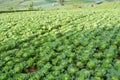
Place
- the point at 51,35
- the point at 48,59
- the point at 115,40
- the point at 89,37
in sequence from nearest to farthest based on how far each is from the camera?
the point at 48,59
the point at 115,40
the point at 89,37
the point at 51,35

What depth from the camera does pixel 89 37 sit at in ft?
42.2

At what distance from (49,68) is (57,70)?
1.54 feet

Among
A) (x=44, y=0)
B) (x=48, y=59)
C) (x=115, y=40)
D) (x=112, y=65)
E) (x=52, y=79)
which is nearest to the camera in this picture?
(x=52, y=79)

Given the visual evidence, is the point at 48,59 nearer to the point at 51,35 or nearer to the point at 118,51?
the point at 118,51

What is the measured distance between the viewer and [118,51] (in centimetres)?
1089

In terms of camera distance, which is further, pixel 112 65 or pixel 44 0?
pixel 44 0

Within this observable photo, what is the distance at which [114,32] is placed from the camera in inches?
527

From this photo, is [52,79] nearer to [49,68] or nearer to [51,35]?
[49,68]

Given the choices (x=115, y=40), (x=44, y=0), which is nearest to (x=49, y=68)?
(x=115, y=40)

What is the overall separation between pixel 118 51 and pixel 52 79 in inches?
152

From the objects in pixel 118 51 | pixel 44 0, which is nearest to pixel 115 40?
pixel 118 51

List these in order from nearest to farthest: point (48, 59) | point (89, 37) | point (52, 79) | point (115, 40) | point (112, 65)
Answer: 1. point (52, 79)
2. point (112, 65)
3. point (48, 59)
4. point (115, 40)
5. point (89, 37)

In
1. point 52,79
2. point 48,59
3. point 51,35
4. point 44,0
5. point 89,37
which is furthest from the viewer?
point 44,0

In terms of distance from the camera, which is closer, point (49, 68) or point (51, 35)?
point (49, 68)
